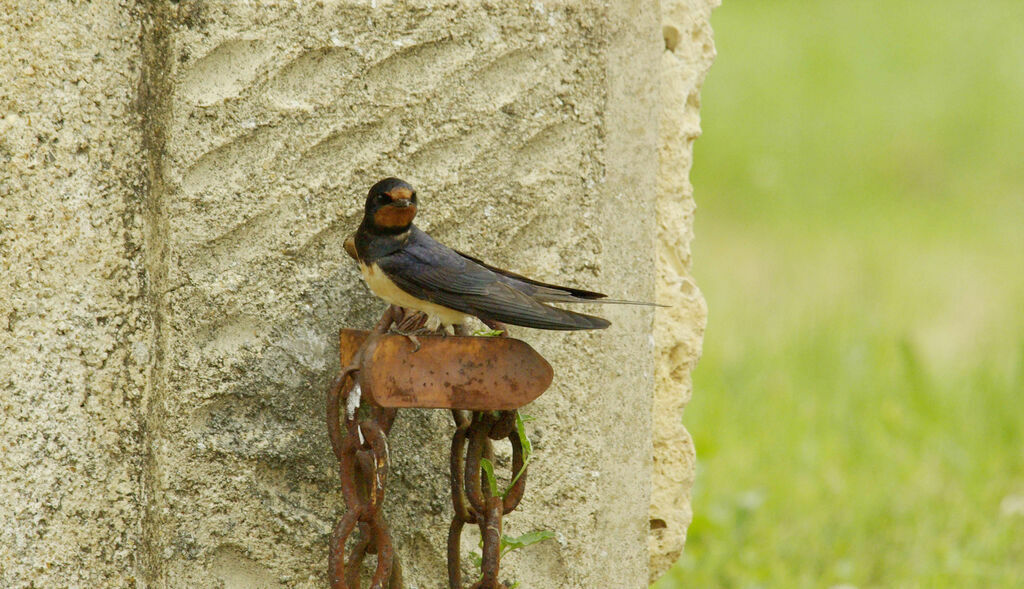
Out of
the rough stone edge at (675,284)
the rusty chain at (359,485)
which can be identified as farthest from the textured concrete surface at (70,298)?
the rough stone edge at (675,284)

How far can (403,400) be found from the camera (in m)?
1.35

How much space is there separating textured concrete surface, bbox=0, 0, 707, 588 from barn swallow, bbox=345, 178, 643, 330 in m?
0.13

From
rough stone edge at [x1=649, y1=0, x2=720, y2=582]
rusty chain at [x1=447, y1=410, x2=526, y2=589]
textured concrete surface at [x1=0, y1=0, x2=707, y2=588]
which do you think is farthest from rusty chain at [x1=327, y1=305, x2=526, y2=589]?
rough stone edge at [x1=649, y1=0, x2=720, y2=582]

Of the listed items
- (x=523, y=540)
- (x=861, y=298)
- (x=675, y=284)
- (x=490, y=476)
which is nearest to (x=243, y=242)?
(x=490, y=476)

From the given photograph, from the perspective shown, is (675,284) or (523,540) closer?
(523,540)

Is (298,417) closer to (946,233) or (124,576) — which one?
(124,576)

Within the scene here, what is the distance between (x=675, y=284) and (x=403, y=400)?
721 millimetres

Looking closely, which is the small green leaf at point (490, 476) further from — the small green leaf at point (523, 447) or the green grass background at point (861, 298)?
the green grass background at point (861, 298)

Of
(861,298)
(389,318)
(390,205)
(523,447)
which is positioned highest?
(861,298)

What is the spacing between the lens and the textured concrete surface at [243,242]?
1404 mm

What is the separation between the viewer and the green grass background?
3.29m

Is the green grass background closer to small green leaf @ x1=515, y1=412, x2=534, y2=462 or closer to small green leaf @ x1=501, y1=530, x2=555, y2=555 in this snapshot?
small green leaf @ x1=501, y1=530, x2=555, y2=555

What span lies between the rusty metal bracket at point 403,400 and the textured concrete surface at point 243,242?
150 millimetres

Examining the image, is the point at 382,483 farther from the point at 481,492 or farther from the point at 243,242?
the point at 243,242
